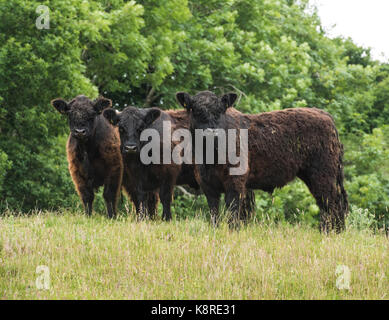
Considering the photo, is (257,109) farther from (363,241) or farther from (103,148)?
(363,241)

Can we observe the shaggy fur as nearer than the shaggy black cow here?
No

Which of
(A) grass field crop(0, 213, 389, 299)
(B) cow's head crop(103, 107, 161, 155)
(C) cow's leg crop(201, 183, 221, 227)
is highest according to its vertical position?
(B) cow's head crop(103, 107, 161, 155)

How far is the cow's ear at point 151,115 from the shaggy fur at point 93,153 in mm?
877

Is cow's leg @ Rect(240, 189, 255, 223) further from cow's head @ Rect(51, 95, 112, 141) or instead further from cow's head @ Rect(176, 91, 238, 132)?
cow's head @ Rect(51, 95, 112, 141)

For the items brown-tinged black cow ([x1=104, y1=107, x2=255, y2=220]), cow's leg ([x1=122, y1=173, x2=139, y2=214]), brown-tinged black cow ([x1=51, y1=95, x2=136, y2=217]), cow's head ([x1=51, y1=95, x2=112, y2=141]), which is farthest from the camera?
cow's leg ([x1=122, y1=173, x2=139, y2=214])

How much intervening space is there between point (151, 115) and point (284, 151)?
263 cm

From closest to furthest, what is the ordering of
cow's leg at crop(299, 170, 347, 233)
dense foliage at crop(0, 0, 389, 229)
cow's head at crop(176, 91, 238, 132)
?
1. cow's head at crop(176, 91, 238, 132)
2. cow's leg at crop(299, 170, 347, 233)
3. dense foliage at crop(0, 0, 389, 229)

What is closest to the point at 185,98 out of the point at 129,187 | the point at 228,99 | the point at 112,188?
the point at 228,99

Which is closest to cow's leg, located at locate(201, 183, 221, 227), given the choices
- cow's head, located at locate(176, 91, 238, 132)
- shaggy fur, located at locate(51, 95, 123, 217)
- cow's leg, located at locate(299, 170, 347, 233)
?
cow's head, located at locate(176, 91, 238, 132)

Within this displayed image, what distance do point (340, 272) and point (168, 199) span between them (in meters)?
4.62

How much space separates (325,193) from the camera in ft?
29.2

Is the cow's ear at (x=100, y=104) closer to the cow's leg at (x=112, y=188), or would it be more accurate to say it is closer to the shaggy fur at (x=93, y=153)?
the shaggy fur at (x=93, y=153)

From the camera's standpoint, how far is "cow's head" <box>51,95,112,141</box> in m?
9.67

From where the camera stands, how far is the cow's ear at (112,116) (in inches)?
385
